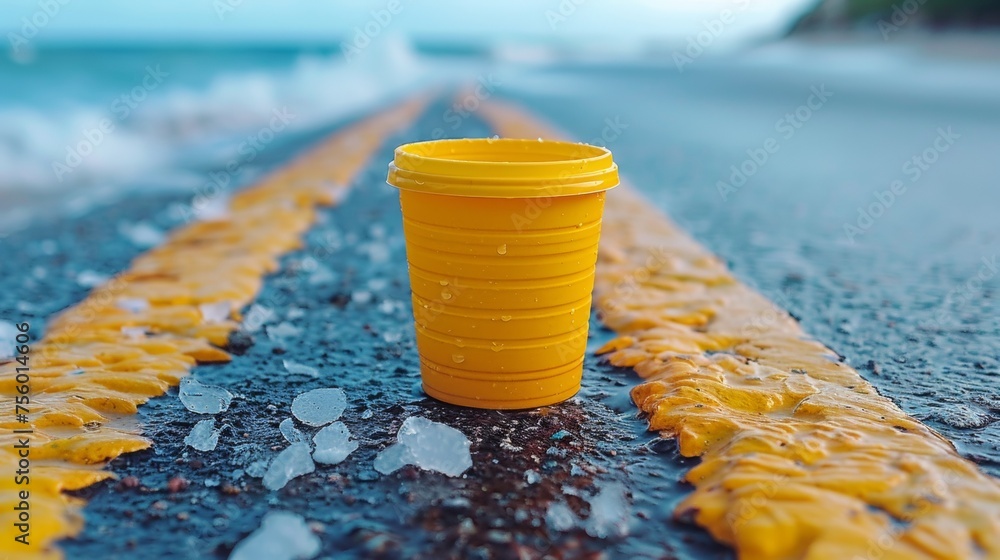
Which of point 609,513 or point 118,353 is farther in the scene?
point 118,353

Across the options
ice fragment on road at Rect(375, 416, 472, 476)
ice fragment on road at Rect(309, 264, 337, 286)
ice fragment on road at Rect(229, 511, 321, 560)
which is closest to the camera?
ice fragment on road at Rect(229, 511, 321, 560)

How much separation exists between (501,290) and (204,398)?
1.16m

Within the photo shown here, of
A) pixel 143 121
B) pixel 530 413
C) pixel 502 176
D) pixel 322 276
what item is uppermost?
pixel 502 176

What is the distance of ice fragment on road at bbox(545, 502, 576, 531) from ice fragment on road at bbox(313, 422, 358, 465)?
2.26 ft

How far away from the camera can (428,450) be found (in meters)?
2.33

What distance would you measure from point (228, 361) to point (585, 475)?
67.6 inches

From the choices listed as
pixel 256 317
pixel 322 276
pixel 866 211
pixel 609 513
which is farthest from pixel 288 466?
pixel 866 211

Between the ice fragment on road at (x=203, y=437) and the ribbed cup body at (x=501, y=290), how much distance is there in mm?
755

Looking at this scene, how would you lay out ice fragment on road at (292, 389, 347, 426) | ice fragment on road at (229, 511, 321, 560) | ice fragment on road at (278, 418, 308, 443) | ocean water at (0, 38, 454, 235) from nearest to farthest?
1. ice fragment on road at (229, 511, 321, 560)
2. ice fragment on road at (278, 418, 308, 443)
3. ice fragment on road at (292, 389, 347, 426)
4. ocean water at (0, 38, 454, 235)

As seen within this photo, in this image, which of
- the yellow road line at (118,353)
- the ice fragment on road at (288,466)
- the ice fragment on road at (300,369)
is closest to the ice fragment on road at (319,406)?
the ice fragment on road at (288,466)

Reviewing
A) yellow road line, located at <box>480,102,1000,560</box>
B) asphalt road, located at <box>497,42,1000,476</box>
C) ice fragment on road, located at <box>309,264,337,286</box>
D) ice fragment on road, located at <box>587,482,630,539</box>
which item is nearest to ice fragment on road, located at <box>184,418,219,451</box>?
ice fragment on road, located at <box>587,482,630,539</box>

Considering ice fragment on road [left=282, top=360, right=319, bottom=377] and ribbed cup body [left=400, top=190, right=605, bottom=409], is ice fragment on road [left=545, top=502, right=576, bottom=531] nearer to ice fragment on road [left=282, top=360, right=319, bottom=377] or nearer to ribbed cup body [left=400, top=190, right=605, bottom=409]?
ribbed cup body [left=400, top=190, right=605, bottom=409]

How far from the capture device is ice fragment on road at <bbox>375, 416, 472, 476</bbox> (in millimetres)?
2293

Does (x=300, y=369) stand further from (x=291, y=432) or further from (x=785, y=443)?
(x=785, y=443)
